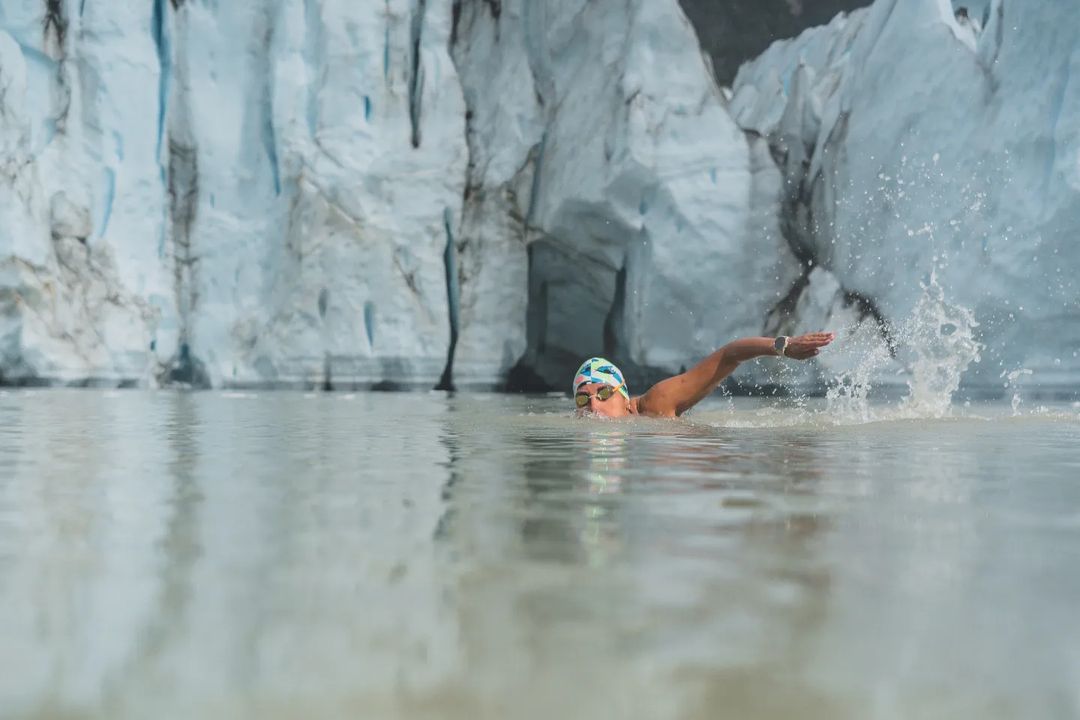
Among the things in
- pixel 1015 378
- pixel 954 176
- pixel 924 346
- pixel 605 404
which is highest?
pixel 954 176

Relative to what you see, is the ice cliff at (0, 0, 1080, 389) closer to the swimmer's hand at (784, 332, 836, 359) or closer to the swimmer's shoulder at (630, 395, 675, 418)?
the swimmer's shoulder at (630, 395, 675, 418)

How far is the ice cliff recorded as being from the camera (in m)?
10.0

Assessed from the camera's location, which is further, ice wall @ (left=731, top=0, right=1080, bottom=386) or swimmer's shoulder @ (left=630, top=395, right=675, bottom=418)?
ice wall @ (left=731, top=0, right=1080, bottom=386)

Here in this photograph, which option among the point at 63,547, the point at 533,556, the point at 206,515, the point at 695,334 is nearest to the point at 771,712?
the point at 533,556

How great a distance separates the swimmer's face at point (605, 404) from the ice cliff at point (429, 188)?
519 cm

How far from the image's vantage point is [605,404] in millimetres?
4496

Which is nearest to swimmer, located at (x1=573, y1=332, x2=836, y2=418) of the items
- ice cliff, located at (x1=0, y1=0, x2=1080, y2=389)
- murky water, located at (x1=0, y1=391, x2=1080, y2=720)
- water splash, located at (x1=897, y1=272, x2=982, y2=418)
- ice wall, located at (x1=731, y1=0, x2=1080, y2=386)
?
murky water, located at (x1=0, y1=391, x2=1080, y2=720)

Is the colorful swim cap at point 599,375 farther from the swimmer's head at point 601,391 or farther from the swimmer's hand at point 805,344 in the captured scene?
the swimmer's hand at point 805,344

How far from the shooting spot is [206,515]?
153cm

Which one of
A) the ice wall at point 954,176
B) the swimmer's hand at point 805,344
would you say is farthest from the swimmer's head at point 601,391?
the ice wall at point 954,176

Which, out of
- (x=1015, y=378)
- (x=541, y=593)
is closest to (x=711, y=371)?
(x=541, y=593)

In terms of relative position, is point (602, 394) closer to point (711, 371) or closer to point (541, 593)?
point (711, 371)

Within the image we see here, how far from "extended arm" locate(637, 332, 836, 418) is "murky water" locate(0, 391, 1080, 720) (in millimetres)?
1514

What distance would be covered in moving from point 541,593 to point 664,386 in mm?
3513
